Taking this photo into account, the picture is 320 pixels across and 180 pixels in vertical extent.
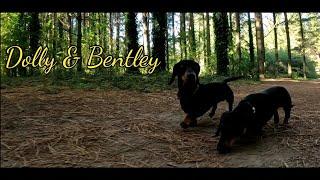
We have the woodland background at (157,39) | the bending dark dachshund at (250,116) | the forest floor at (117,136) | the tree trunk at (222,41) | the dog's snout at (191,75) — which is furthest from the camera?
the tree trunk at (222,41)

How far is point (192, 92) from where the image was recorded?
3.98m

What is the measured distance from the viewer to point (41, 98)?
4035mm

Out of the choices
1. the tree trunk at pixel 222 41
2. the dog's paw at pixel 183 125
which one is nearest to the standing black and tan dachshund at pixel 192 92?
the dog's paw at pixel 183 125

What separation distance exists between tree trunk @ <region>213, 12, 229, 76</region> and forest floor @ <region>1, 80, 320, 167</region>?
3.18 meters

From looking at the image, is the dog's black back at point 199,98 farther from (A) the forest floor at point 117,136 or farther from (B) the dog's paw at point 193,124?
(A) the forest floor at point 117,136

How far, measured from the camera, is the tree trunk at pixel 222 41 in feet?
25.2

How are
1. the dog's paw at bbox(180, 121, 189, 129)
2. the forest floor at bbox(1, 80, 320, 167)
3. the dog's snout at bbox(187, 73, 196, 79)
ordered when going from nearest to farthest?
the forest floor at bbox(1, 80, 320, 167) < the dog's snout at bbox(187, 73, 196, 79) < the dog's paw at bbox(180, 121, 189, 129)

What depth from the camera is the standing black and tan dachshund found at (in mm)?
3796

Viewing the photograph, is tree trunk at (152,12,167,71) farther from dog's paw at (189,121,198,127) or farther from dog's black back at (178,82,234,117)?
dog's paw at (189,121,198,127)

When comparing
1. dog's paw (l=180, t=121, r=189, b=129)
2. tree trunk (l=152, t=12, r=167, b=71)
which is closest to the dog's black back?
dog's paw (l=180, t=121, r=189, b=129)

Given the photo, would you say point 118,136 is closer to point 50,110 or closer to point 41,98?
point 50,110

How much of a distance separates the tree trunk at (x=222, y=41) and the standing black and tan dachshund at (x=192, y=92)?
3391 mm

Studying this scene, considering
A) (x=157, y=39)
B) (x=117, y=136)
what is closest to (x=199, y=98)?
(x=117, y=136)

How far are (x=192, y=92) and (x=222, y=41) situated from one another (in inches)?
176
